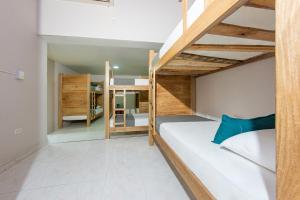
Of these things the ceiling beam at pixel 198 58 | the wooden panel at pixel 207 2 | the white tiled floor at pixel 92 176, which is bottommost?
the white tiled floor at pixel 92 176

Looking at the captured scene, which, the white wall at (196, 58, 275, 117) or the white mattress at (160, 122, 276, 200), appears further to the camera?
the white wall at (196, 58, 275, 117)

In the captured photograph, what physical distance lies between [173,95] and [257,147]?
2401 millimetres

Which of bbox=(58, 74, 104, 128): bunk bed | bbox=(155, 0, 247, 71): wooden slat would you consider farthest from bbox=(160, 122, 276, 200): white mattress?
bbox=(58, 74, 104, 128): bunk bed

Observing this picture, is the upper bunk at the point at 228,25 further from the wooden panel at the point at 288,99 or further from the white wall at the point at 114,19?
the white wall at the point at 114,19

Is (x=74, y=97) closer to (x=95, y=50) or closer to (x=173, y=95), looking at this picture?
(x=95, y=50)

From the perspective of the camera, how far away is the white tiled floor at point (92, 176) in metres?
1.33

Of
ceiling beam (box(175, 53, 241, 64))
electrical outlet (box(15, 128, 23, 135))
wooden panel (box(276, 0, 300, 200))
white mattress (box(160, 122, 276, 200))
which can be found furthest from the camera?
electrical outlet (box(15, 128, 23, 135))

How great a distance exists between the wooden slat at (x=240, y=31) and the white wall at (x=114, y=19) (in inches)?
79.0

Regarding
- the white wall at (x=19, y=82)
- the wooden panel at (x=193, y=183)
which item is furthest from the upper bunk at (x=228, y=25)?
the white wall at (x=19, y=82)

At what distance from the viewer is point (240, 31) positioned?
0.97 meters

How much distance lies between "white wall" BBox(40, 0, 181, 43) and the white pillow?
2.40m

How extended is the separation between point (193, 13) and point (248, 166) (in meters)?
1.00

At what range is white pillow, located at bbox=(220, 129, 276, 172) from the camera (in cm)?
71

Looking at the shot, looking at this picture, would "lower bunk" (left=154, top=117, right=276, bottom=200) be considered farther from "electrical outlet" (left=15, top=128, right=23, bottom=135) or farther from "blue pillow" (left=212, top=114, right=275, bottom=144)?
"electrical outlet" (left=15, top=128, right=23, bottom=135)
